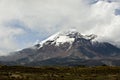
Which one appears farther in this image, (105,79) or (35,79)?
(105,79)

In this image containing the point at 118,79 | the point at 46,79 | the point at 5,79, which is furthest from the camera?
the point at 118,79

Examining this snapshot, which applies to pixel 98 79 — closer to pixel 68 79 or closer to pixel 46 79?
pixel 68 79

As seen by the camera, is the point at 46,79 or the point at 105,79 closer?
the point at 46,79

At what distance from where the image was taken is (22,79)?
82.1 meters

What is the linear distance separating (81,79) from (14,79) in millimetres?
19962

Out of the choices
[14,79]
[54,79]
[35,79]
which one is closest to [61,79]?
[54,79]

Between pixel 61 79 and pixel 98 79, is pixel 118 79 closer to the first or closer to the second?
pixel 98 79

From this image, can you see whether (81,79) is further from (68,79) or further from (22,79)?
(22,79)

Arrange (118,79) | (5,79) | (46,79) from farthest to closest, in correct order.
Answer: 1. (118,79)
2. (46,79)
3. (5,79)

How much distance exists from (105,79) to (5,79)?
3047 centimetres

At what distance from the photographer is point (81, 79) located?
8825 cm

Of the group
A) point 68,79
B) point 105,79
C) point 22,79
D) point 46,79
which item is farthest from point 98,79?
point 22,79

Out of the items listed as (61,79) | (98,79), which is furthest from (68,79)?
(98,79)

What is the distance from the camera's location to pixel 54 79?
84312 millimetres
